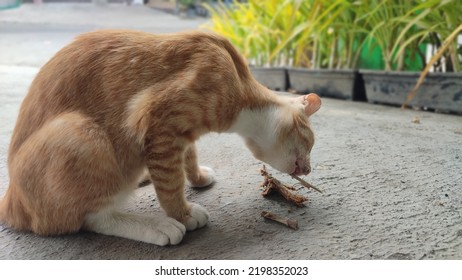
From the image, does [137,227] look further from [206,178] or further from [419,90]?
[419,90]

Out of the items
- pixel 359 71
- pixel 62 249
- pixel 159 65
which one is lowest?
pixel 62 249

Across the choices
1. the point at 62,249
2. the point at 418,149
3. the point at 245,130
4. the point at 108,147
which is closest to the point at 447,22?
the point at 418,149

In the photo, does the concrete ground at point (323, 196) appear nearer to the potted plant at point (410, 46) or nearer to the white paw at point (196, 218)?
the white paw at point (196, 218)

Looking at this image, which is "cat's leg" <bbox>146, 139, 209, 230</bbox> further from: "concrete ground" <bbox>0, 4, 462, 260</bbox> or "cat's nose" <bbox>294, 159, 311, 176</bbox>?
"cat's nose" <bbox>294, 159, 311, 176</bbox>

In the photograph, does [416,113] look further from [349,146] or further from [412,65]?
[349,146]

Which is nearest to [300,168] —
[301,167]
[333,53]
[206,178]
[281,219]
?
[301,167]

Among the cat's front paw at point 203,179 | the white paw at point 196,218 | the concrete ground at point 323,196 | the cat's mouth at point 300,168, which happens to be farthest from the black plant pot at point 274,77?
the white paw at point 196,218
